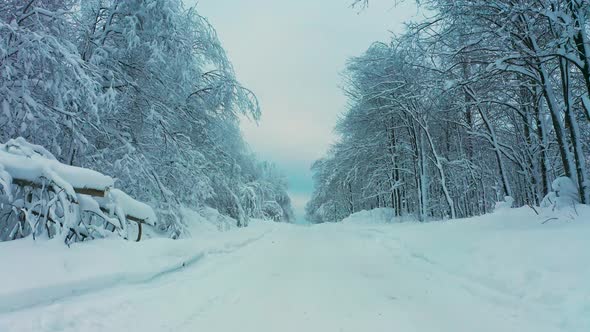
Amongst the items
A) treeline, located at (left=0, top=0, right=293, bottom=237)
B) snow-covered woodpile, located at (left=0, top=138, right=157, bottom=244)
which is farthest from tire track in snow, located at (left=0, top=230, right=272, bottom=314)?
treeline, located at (left=0, top=0, right=293, bottom=237)

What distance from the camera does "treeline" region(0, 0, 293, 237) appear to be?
18.4 ft

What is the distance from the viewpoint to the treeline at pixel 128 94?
18.4 feet

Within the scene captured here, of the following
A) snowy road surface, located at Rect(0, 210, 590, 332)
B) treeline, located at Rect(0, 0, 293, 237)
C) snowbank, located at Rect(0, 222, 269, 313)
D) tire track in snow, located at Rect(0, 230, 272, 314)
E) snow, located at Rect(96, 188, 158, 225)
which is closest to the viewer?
snowy road surface, located at Rect(0, 210, 590, 332)

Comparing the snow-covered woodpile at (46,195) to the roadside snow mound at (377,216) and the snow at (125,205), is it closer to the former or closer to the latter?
the snow at (125,205)

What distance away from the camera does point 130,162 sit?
25.1ft

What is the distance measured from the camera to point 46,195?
4.60 meters

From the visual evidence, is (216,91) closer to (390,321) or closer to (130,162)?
(130,162)

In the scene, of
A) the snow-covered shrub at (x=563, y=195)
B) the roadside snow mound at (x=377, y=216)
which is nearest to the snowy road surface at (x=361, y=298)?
the snow-covered shrub at (x=563, y=195)

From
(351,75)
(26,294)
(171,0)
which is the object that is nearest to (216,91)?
(171,0)

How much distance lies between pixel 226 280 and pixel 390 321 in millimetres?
2553

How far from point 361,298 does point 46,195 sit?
4.50 metres

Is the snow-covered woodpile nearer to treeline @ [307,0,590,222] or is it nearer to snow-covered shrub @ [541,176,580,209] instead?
treeline @ [307,0,590,222]

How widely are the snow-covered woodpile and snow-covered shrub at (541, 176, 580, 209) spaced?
8052mm

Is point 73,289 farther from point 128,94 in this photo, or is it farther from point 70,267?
point 128,94
